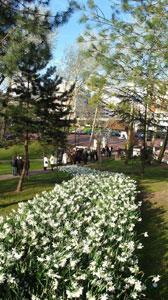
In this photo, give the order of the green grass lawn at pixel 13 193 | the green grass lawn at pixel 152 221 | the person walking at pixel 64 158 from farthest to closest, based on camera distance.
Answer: the person walking at pixel 64 158 < the green grass lawn at pixel 13 193 < the green grass lawn at pixel 152 221

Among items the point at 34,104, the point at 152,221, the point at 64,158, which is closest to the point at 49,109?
the point at 34,104

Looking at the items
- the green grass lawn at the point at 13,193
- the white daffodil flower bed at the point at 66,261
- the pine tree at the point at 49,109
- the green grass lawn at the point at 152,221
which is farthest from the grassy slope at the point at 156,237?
the pine tree at the point at 49,109

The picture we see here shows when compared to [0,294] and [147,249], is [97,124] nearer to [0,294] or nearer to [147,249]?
[147,249]

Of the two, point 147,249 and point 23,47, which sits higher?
point 23,47

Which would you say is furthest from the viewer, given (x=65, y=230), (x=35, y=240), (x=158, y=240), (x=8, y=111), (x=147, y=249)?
(x=8, y=111)

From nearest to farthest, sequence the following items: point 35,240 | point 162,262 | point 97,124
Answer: point 35,240, point 162,262, point 97,124

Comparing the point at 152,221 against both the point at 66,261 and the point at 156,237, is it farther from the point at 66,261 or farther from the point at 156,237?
the point at 66,261

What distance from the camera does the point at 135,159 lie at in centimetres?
4403

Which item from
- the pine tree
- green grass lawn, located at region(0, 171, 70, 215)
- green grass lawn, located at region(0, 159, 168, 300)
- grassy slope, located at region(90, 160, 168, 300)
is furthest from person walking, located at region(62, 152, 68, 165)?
grassy slope, located at region(90, 160, 168, 300)

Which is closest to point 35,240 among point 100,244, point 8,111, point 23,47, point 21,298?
point 100,244

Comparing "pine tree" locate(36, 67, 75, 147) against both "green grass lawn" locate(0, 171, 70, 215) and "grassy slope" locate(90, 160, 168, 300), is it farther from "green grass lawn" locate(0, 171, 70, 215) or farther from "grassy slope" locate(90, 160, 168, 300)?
"grassy slope" locate(90, 160, 168, 300)

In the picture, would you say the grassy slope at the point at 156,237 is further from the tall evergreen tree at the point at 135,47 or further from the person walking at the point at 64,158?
the person walking at the point at 64,158

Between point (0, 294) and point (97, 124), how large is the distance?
59.3 meters

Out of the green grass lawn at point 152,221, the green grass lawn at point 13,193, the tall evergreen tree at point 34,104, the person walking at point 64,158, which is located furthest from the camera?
the person walking at point 64,158
